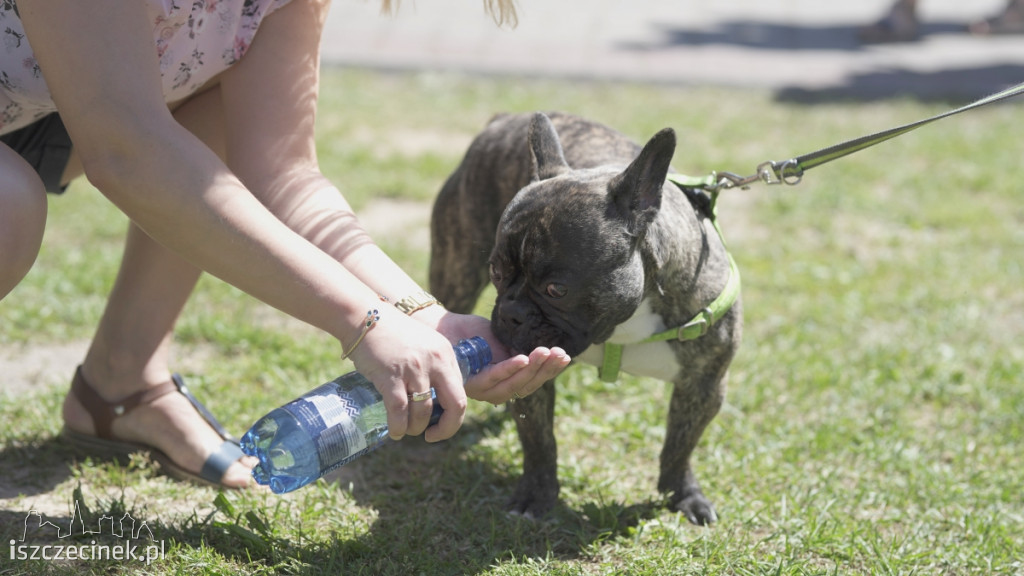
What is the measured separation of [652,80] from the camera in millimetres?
9766

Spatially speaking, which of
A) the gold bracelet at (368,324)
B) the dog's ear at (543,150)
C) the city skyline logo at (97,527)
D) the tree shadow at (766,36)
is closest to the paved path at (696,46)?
the tree shadow at (766,36)

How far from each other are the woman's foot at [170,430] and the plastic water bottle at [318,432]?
0.85m

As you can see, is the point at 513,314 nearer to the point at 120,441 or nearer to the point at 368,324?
the point at 368,324

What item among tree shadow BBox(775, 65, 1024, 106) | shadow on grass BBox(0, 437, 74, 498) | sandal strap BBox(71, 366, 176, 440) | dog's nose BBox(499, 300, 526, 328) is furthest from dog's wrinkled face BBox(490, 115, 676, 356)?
tree shadow BBox(775, 65, 1024, 106)

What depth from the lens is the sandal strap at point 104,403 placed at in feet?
11.2

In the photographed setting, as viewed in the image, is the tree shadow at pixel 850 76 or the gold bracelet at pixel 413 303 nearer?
the gold bracelet at pixel 413 303

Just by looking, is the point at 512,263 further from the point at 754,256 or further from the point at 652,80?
the point at 652,80

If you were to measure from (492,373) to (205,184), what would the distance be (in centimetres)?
82

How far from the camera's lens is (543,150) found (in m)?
3.27

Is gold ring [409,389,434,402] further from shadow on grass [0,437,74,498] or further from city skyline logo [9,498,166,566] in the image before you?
shadow on grass [0,437,74,498]

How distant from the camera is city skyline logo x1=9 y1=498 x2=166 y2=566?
2.78 m

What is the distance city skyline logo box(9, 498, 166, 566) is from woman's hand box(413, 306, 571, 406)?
1014 millimetres

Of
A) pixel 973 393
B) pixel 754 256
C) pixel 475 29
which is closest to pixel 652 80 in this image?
pixel 475 29

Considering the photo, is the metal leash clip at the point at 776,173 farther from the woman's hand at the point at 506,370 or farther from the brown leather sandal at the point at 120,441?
the brown leather sandal at the point at 120,441
